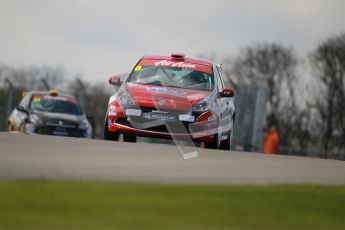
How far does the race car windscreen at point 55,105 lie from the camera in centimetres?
2405

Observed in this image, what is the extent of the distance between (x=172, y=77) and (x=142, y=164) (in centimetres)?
484

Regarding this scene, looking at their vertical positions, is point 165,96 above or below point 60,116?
above

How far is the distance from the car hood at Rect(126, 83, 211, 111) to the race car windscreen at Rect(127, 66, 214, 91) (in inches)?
12.9

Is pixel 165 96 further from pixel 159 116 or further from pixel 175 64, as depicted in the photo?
pixel 175 64

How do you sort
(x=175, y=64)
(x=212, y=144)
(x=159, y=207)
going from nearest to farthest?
(x=159, y=207), (x=212, y=144), (x=175, y=64)

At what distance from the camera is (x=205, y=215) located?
728 centimetres

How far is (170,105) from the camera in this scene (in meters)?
14.6

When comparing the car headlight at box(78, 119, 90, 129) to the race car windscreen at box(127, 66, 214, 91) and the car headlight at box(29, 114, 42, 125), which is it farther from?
the race car windscreen at box(127, 66, 214, 91)

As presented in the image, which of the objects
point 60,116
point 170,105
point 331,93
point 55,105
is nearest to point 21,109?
point 60,116

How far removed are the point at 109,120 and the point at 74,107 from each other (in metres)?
10.4

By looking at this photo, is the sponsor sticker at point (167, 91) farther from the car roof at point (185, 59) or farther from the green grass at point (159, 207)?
the green grass at point (159, 207)

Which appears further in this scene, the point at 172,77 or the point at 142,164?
the point at 172,77

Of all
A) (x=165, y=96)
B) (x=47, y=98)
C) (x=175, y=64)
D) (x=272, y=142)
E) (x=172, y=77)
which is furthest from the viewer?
(x=272, y=142)

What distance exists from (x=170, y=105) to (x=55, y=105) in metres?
10.7
